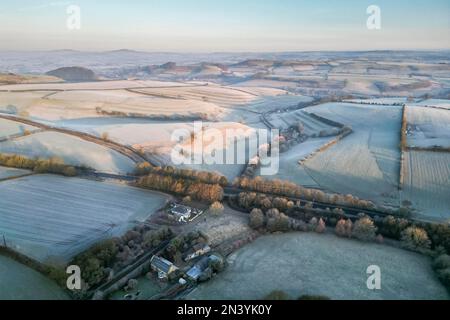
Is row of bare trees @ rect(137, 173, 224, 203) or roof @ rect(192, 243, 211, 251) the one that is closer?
roof @ rect(192, 243, 211, 251)

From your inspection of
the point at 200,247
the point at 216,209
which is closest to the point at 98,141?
the point at 216,209

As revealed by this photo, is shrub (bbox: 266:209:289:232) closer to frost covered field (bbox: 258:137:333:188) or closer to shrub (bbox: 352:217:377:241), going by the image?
shrub (bbox: 352:217:377:241)

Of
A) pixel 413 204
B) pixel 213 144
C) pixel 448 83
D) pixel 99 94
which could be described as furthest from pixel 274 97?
pixel 413 204

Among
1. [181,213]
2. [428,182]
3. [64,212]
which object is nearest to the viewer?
[181,213]

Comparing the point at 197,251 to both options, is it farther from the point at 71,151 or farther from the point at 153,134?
the point at 153,134

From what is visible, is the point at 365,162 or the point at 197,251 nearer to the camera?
the point at 197,251

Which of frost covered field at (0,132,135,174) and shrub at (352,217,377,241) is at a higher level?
frost covered field at (0,132,135,174)

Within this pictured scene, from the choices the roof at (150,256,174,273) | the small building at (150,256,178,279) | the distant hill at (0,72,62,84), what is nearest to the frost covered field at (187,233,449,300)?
the small building at (150,256,178,279)
